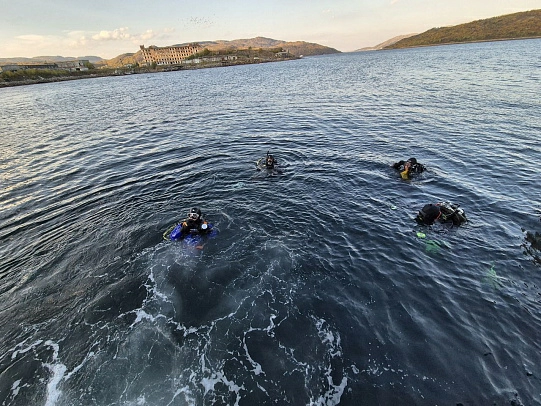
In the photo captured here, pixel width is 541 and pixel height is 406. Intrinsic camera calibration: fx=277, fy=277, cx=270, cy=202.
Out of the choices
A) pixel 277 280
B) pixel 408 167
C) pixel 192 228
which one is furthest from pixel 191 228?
pixel 408 167

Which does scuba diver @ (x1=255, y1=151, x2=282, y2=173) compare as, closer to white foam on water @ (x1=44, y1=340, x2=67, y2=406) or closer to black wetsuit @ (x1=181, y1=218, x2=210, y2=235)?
black wetsuit @ (x1=181, y1=218, x2=210, y2=235)

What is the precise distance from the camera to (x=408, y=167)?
69.3 ft

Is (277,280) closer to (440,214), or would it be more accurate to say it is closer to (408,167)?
(440,214)

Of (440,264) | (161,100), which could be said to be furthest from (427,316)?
(161,100)

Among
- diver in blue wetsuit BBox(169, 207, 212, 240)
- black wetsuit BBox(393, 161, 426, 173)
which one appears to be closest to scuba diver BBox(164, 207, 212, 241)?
diver in blue wetsuit BBox(169, 207, 212, 240)

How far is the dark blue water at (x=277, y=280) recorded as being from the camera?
29.6ft

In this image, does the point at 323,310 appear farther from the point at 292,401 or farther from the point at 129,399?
the point at 129,399

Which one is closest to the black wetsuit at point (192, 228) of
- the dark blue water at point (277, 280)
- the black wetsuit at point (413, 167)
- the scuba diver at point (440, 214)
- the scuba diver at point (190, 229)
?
the scuba diver at point (190, 229)

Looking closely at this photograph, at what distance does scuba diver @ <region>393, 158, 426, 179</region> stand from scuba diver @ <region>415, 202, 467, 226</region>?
17.9 feet

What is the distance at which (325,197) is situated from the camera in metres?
19.7

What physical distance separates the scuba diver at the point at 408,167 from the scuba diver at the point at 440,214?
17.9 ft

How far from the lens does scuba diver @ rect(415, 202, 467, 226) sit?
1569cm

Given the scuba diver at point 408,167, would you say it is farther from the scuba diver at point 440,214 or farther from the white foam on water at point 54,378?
the white foam on water at point 54,378

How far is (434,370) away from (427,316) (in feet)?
7.63
